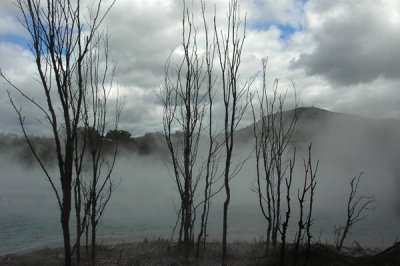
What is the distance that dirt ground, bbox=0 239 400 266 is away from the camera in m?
6.06

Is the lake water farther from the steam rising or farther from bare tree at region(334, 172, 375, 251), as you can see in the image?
bare tree at region(334, 172, 375, 251)

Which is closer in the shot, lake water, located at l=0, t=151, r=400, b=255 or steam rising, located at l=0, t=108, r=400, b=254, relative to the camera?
lake water, located at l=0, t=151, r=400, b=255

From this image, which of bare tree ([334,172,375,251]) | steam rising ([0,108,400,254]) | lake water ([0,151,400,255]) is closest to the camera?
bare tree ([334,172,375,251])

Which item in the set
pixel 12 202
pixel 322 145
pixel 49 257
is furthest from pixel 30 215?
pixel 322 145

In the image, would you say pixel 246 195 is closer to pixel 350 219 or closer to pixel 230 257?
pixel 350 219

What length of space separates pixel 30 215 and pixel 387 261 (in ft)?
66.1

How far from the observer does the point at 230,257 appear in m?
9.23

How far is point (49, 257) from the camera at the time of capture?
10570 mm

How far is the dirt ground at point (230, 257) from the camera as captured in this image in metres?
6.06

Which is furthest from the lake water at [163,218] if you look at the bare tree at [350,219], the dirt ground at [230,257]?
the dirt ground at [230,257]

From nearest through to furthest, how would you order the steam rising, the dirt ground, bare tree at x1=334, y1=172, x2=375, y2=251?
1. the dirt ground
2. bare tree at x1=334, y1=172, x2=375, y2=251
3. the steam rising

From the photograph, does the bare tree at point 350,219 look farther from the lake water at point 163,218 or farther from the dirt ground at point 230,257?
the lake water at point 163,218

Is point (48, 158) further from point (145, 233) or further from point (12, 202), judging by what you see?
point (145, 233)

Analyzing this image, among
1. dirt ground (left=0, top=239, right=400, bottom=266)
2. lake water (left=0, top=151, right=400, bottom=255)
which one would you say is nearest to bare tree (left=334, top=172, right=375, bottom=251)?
dirt ground (left=0, top=239, right=400, bottom=266)
